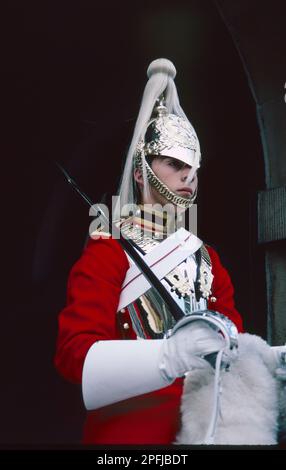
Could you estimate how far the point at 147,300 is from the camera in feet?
6.91

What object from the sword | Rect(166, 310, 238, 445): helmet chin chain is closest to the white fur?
Rect(166, 310, 238, 445): helmet chin chain

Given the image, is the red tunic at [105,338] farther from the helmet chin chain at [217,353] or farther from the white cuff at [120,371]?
the helmet chin chain at [217,353]

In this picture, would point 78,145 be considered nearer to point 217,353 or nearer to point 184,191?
point 184,191

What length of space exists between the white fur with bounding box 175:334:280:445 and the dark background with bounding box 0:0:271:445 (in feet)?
3.68

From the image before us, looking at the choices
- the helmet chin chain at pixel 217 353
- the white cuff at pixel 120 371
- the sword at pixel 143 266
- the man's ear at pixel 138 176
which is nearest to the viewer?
the helmet chin chain at pixel 217 353

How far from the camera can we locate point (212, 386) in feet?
5.67

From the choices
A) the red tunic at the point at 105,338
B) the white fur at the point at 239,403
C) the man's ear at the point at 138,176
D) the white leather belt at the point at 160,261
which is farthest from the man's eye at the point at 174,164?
the white fur at the point at 239,403

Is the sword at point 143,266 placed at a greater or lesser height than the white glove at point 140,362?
greater

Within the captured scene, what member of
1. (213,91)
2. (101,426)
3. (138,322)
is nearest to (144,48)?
(213,91)

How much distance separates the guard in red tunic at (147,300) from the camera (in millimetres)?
1716

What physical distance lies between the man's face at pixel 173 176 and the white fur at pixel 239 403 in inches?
24.6

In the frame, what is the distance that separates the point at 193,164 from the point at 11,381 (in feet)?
4.46

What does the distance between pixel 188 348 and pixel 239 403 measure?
201 mm

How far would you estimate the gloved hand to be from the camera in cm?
163
